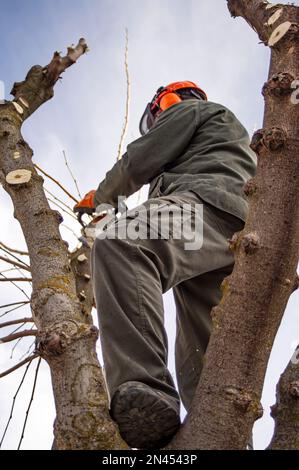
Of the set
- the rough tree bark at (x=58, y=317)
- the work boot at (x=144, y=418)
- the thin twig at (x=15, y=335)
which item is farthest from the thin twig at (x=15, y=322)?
the work boot at (x=144, y=418)

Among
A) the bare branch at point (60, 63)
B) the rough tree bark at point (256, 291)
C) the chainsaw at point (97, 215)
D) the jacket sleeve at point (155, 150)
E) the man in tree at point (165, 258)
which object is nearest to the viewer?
the rough tree bark at point (256, 291)

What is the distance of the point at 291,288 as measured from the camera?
1624mm

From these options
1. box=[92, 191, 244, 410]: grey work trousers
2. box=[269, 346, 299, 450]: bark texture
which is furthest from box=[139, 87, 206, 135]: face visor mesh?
box=[269, 346, 299, 450]: bark texture

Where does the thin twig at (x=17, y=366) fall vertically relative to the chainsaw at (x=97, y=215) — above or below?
below

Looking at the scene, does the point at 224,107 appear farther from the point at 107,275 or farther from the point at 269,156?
the point at 107,275

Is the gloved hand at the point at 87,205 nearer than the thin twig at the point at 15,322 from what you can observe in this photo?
Yes

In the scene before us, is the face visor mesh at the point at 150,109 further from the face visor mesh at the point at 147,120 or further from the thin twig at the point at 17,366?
the thin twig at the point at 17,366

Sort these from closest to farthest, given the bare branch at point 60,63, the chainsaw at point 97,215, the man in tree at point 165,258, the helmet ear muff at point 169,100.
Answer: the man in tree at point 165,258
the chainsaw at point 97,215
the helmet ear muff at point 169,100
the bare branch at point 60,63

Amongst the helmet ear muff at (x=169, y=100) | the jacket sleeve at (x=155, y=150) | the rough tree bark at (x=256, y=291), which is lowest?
the rough tree bark at (x=256, y=291)

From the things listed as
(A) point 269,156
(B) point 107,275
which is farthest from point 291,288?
(B) point 107,275

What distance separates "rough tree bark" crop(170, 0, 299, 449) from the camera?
57.9 inches

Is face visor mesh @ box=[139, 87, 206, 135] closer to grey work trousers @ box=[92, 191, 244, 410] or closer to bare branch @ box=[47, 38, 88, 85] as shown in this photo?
bare branch @ box=[47, 38, 88, 85]

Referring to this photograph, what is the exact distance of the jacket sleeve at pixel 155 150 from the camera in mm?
2521
